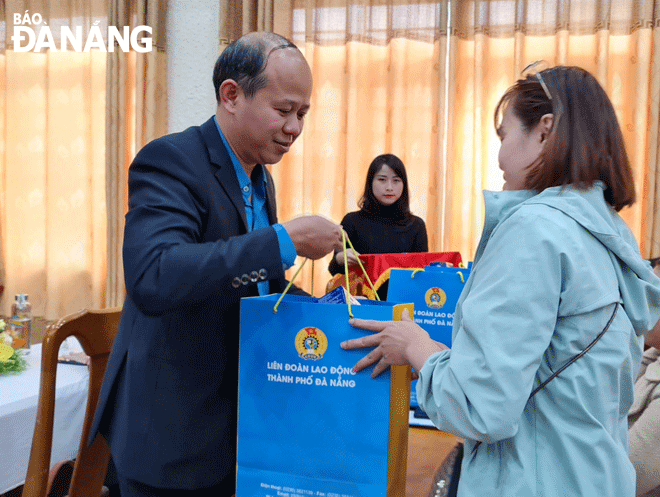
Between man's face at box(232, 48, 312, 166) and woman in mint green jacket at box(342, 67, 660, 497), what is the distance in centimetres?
38

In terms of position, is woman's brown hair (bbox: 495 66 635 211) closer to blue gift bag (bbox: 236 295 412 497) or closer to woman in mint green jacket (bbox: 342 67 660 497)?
woman in mint green jacket (bbox: 342 67 660 497)

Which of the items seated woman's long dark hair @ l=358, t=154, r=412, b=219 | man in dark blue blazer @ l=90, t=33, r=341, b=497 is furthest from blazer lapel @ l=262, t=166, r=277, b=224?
seated woman's long dark hair @ l=358, t=154, r=412, b=219

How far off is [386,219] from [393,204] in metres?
0.10

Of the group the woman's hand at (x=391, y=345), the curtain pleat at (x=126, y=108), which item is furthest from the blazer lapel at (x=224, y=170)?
the curtain pleat at (x=126, y=108)

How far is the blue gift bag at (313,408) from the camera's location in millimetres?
894

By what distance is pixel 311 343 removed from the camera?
907 millimetres

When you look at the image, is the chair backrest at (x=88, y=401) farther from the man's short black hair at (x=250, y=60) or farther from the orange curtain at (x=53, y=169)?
the orange curtain at (x=53, y=169)

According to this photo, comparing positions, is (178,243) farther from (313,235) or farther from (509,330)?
(509,330)

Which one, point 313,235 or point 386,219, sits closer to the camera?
point 313,235

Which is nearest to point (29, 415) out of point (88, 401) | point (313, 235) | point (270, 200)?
point (88, 401)

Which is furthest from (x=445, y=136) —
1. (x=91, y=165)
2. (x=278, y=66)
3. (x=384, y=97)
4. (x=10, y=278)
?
(x=10, y=278)

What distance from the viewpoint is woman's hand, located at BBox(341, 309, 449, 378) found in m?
0.85

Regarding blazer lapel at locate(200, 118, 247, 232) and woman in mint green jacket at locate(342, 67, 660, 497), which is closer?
woman in mint green jacket at locate(342, 67, 660, 497)

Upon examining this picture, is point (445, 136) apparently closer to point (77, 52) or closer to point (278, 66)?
point (77, 52)
